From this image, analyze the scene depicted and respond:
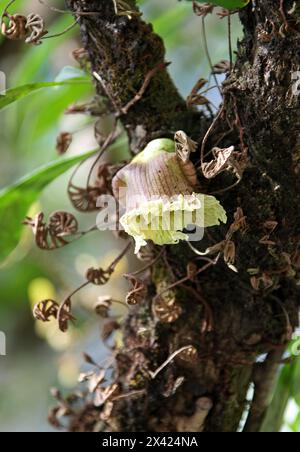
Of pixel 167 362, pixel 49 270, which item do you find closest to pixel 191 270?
pixel 167 362

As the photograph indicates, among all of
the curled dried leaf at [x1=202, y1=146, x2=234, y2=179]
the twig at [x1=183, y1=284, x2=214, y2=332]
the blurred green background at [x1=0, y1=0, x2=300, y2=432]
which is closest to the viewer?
the curled dried leaf at [x1=202, y1=146, x2=234, y2=179]

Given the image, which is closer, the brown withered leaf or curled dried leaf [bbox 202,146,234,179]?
curled dried leaf [bbox 202,146,234,179]

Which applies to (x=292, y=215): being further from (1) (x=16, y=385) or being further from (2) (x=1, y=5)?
(1) (x=16, y=385)

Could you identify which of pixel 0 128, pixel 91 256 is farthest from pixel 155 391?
pixel 0 128

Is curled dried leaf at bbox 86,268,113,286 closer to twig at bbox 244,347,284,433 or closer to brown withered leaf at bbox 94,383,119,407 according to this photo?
brown withered leaf at bbox 94,383,119,407

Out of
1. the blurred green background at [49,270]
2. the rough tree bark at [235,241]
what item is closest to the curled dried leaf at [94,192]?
the rough tree bark at [235,241]

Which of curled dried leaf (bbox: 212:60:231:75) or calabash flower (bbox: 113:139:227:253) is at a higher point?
curled dried leaf (bbox: 212:60:231:75)

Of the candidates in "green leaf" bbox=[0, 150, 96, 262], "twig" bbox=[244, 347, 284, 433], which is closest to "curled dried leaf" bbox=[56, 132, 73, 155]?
"green leaf" bbox=[0, 150, 96, 262]
